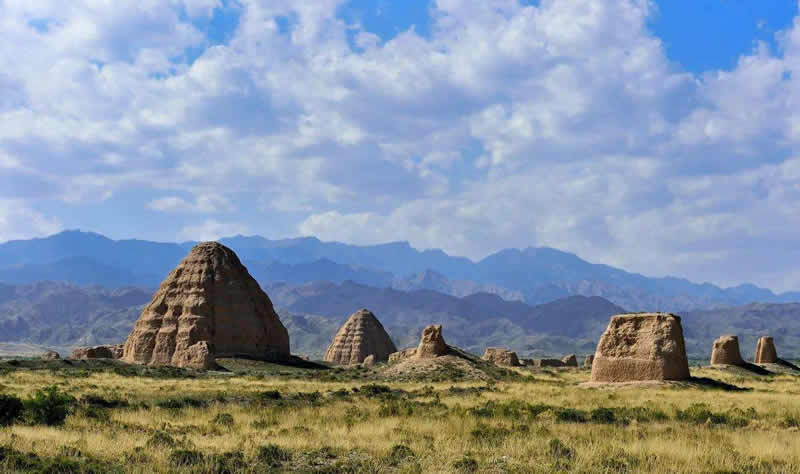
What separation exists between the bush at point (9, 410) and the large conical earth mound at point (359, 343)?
2731 inches

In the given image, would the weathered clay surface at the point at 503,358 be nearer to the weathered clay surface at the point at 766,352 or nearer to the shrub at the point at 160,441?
the weathered clay surface at the point at 766,352

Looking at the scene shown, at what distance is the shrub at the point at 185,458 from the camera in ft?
46.8

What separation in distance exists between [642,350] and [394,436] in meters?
23.8

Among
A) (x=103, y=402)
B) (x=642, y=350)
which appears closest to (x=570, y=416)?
(x=103, y=402)

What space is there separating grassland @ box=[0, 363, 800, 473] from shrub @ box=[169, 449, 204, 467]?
0.07 ft

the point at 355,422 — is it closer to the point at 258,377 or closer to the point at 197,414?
the point at 197,414

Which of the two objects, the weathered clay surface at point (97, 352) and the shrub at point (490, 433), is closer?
the shrub at point (490, 433)

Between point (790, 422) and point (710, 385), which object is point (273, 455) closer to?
point (790, 422)

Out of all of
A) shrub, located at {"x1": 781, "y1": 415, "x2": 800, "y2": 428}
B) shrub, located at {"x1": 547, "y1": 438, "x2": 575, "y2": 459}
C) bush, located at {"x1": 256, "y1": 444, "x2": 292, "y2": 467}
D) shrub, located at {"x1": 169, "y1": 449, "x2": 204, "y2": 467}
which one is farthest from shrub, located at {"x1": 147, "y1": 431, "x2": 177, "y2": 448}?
shrub, located at {"x1": 781, "y1": 415, "x2": 800, "y2": 428}

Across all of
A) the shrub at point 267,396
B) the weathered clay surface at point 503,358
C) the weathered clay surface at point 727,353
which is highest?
the weathered clay surface at point 727,353

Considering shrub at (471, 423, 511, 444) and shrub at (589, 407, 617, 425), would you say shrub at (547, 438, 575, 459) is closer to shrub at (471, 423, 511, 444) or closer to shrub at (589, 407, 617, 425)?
shrub at (471, 423, 511, 444)

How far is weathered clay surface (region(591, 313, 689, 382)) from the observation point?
3800 cm

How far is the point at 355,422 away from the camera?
21078mm

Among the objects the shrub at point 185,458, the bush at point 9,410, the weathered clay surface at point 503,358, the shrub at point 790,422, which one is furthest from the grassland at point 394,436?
the weathered clay surface at point 503,358
